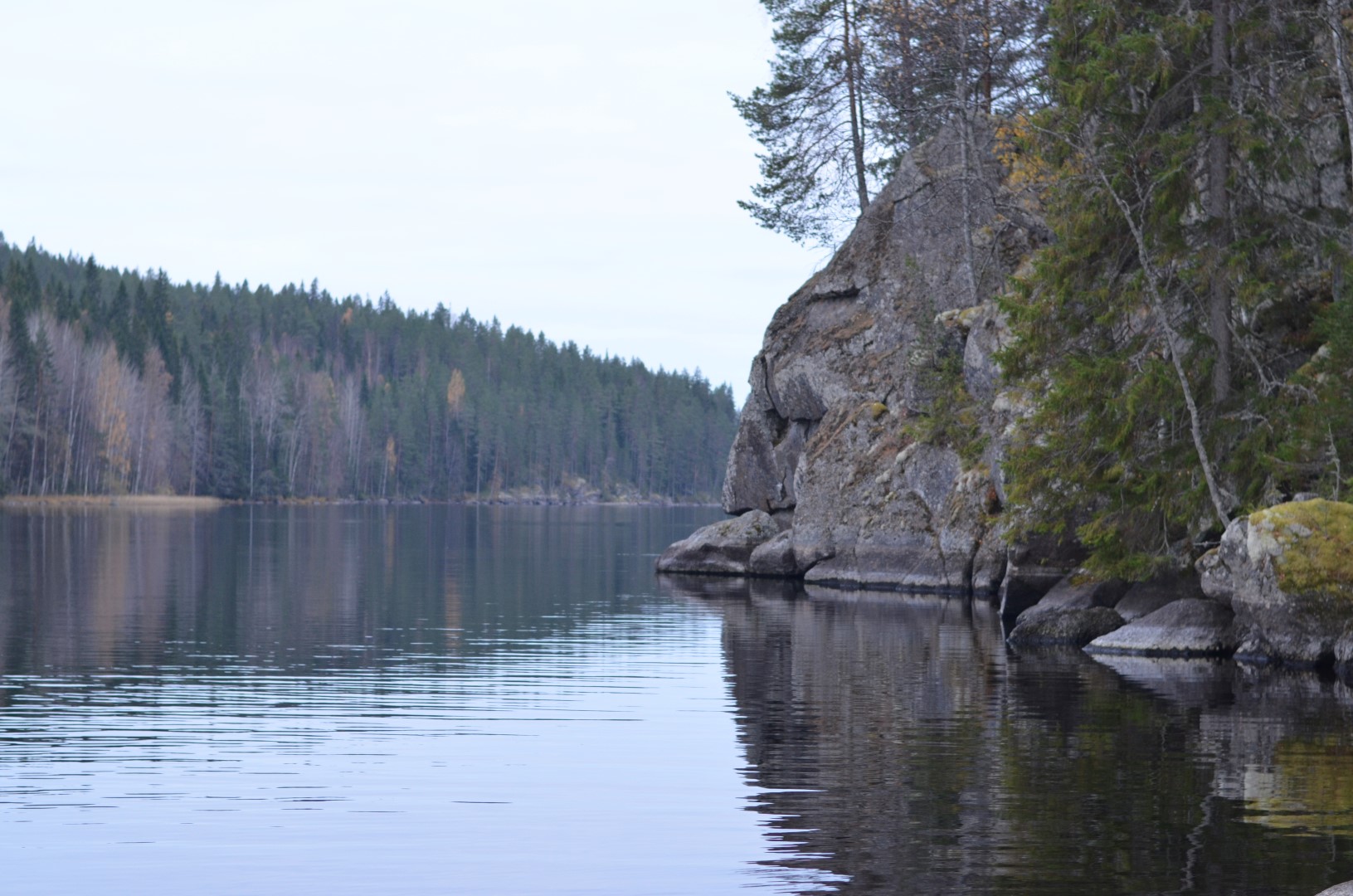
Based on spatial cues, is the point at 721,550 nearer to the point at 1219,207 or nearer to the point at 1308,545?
the point at 1219,207

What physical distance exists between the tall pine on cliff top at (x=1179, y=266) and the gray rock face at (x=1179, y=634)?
102cm

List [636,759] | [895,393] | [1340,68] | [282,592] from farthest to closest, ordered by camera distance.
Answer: [895,393] → [282,592] → [1340,68] → [636,759]

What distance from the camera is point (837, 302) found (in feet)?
170

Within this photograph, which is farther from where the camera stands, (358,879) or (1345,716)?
(1345,716)

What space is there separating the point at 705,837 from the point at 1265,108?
20.0 meters

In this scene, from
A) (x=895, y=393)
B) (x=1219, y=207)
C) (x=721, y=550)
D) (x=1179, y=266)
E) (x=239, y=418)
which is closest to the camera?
(x=1219, y=207)

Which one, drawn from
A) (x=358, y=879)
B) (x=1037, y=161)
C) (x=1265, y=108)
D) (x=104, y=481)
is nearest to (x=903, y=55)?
(x=1037, y=161)

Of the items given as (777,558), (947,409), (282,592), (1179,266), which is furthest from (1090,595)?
(282,592)

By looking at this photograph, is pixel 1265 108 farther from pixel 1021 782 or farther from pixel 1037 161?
pixel 1021 782

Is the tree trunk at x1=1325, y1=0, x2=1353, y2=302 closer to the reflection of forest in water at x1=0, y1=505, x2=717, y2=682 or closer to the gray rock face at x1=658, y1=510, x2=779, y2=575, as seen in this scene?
the reflection of forest in water at x1=0, y1=505, x2=717, y2=682

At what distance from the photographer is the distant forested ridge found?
111938 millimetres

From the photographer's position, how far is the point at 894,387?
46.6 m

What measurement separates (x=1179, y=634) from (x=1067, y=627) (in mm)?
2804

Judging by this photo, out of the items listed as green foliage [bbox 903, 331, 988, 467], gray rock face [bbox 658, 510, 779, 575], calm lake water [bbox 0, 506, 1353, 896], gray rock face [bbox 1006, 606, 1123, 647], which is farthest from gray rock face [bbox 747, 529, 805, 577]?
gray rock face [bbox 1006, 606, 1123, 647]
